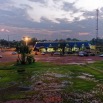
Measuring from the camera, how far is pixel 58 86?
31812 millimetres

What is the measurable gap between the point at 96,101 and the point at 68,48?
125 meters

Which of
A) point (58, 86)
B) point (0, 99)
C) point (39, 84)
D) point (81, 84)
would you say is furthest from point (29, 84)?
point (0, 99)

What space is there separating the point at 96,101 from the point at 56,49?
126108 mm

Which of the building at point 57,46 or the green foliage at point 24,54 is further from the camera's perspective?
the building at point 57,46

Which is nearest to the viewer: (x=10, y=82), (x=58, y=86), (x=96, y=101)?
(x=96, y=101)

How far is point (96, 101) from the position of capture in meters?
23.6

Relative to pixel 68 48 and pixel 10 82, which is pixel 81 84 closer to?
pixel 10 82

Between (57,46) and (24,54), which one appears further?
(57,46)

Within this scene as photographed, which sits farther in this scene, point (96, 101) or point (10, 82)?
point (10, 82)

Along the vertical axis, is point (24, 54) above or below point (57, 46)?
below

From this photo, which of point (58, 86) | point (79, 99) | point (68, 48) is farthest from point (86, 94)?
point (68, 48)

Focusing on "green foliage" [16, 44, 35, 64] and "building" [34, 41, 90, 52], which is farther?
"building" [34, 41, 90, 52]

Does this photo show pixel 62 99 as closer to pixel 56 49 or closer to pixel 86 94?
pixel 86 94

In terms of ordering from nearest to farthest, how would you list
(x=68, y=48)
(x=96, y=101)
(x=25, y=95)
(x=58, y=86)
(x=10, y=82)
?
(x=96, y=101), (x=25, y=95), (x=58, y=86), (x=10, y=82), (x=68, y=48)
